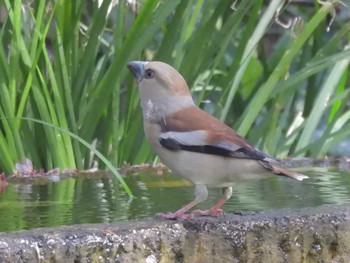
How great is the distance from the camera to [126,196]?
13.0 feet

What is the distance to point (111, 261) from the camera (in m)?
2.83

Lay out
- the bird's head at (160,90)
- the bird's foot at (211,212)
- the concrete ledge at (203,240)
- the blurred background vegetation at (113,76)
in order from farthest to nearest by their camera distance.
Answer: the blurred background vegetation at (113,76), the bird's head at (160,90), the bird's foot at (211,212), the concrete ledge at (203,240)

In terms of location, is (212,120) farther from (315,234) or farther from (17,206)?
(17,206)

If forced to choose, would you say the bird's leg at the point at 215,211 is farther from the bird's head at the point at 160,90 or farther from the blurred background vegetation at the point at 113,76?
the blurred background vegetation at the point at 113,76

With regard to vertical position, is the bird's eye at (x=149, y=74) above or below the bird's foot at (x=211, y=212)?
above

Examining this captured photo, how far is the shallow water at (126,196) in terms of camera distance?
339 cm

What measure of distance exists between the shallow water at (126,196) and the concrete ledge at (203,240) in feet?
0.99

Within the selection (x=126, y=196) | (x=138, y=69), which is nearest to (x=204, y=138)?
(x=138, y=69)

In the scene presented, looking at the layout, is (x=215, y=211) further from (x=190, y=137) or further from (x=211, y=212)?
(x=190, y=137)

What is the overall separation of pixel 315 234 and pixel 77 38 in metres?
2.45

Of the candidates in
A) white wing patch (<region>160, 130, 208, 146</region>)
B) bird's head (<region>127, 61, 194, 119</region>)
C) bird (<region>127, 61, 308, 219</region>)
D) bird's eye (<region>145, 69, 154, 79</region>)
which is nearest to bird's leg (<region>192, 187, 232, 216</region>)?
bird (<region>127, 61, 308, 219</region>)

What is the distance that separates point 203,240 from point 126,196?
958 mm

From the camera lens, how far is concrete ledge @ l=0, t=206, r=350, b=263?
2729 mm

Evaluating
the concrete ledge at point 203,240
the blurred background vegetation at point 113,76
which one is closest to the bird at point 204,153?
the concrete ledge at point 203,240
